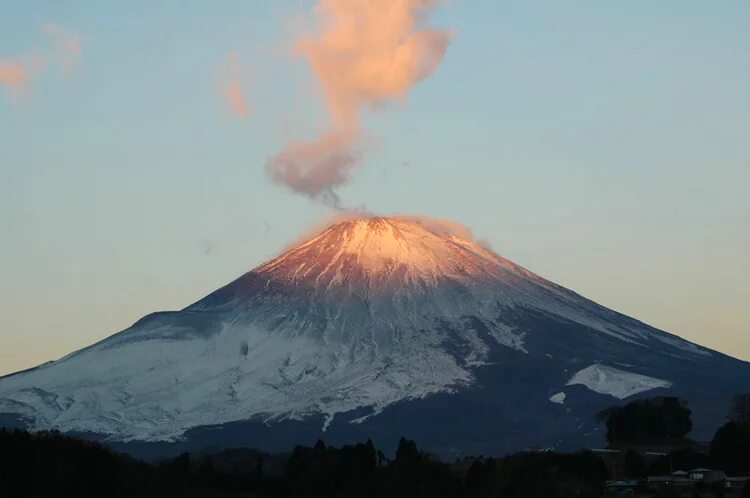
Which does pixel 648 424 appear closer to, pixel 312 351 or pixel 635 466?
pixel 635 466

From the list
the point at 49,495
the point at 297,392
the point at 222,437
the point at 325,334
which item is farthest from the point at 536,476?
the point at 325,334

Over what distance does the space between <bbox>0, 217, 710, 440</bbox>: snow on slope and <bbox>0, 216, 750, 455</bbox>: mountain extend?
8.6 inches

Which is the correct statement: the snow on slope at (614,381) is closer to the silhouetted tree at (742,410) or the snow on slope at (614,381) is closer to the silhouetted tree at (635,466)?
the silhouetted tree at (742,410)

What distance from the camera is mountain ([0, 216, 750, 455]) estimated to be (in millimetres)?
162375

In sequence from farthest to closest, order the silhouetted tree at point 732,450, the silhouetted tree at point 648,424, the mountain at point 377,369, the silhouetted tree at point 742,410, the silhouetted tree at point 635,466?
the mountain at point 377,369, the silhouetted tree at point 742,410, the silhouetted tree at point 648,424, the silhouetted tree at point 732,450, the silhouetted tree at point 635,466

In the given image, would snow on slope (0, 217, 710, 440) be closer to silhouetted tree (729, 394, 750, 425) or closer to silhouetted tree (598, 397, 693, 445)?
silhouetted tree (729, 394, 750, 425)

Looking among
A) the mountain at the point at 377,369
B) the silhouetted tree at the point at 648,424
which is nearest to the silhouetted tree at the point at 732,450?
the silhouetted tree at the point at 648,424

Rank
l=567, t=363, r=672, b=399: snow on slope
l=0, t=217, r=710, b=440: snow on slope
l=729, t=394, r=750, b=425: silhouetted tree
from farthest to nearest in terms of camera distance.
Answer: l=0, t=217, r=710, b=440: snow on slope, l=567, t=363, r=672, b=399: snow on slope, l=729, t=394, r=750, b=425: silhouetted tree

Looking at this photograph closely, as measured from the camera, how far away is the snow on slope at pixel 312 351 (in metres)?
172

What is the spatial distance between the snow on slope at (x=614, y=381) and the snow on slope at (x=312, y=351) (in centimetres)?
22

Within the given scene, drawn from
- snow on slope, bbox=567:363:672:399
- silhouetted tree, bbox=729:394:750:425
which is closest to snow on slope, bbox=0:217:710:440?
snow on slope, bbox=567:363:672:399

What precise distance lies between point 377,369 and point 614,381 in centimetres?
2331

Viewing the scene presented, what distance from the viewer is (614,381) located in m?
170

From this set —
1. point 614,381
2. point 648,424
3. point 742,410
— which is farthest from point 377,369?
point 648,424
